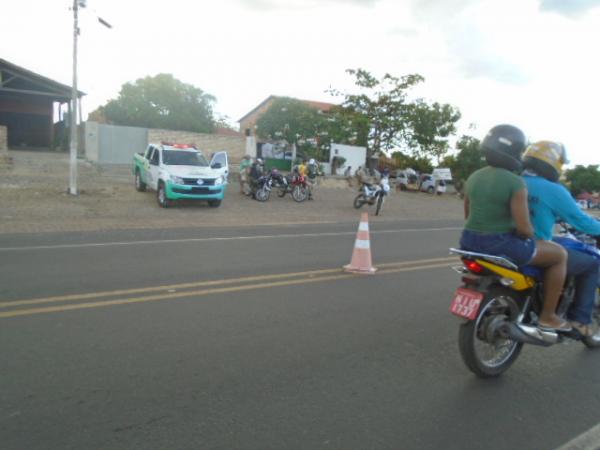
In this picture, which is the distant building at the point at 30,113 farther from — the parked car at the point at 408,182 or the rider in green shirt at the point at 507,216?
the rider in green shirt at the point at 507,216

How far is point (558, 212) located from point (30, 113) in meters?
31.6

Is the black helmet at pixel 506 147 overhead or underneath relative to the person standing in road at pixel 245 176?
overhead

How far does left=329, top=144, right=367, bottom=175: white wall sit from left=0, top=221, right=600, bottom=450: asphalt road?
28.6 metres

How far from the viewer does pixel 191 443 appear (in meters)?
2.93

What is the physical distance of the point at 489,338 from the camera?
157 inches

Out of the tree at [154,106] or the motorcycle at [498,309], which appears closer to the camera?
the motorcycle at [498,309]

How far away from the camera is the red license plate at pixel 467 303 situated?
150 inches

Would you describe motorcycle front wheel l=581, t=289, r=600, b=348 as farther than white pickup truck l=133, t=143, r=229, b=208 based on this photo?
No

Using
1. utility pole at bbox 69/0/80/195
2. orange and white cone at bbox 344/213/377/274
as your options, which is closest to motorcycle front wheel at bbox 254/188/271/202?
utility pole at bbox 69/0/80/195

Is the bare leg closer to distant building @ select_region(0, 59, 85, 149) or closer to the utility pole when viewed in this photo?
the utility pole

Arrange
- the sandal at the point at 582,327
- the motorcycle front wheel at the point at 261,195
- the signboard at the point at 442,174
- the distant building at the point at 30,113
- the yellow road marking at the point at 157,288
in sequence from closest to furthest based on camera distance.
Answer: the sandal at the point at 582,327 < the yellow road marking at the point at 157,288 < the motorcycle front wheel at the point at 261,195 < the distant building at the point at 30,113 < the signboard at the point at 442,174

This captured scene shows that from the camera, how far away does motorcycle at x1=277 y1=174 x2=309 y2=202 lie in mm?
21938

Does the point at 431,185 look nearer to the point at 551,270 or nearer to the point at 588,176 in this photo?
the point at 588,176

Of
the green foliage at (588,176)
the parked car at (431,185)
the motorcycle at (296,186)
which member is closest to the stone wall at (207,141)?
the motorcycle at (296,186)
